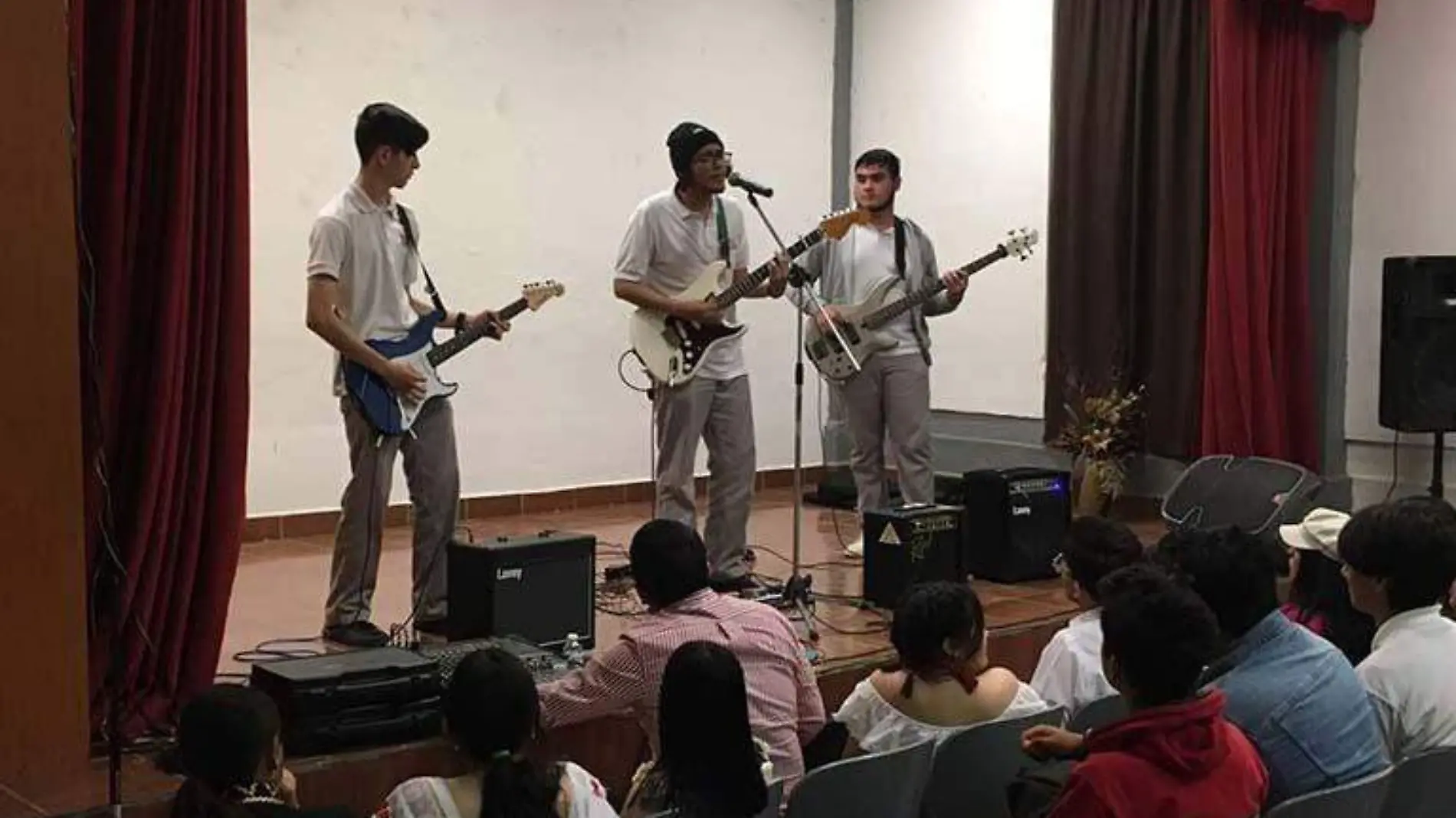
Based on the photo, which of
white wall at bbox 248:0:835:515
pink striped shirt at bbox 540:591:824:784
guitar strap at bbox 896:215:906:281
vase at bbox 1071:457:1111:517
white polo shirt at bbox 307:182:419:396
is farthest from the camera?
vase at bbox 1071:457:1111:517

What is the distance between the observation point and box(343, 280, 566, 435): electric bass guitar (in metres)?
4.26

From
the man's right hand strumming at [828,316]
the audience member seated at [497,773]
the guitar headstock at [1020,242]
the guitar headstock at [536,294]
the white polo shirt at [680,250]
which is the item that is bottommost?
the audience member seated at [497,773]

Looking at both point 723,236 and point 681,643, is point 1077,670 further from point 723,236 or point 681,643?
point 723,236

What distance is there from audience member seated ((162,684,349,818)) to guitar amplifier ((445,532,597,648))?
160 centimetres

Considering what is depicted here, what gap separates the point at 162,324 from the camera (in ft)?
11.3

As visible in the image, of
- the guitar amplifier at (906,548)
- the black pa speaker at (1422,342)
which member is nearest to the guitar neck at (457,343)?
the guitar amplifier at (906,548)

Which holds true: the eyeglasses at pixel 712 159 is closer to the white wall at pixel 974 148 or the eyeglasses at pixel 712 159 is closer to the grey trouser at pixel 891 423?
the grey trouser at pixel 891 423

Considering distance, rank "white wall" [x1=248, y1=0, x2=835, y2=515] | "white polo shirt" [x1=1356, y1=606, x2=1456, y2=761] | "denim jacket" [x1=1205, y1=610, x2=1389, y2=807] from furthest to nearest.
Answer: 1. "white wall" [x1=248, y1=0, x2=835, y2=515]
2. "white polo shirt" [x1=1356, y1=606, x2=1456, y2=761]
3. "denim jacket" [x1=1205, y1=610, x2=1389, y2=807]

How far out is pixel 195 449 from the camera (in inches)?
140

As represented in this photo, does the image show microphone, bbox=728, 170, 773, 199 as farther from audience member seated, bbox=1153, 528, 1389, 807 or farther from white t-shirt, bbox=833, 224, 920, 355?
audience member seated, bbox=1153, 528, 1389, 807

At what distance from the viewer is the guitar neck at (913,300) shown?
5789 mm

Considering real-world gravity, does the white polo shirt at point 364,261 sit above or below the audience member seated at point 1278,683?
above

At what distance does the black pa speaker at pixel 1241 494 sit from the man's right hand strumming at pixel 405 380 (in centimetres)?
307

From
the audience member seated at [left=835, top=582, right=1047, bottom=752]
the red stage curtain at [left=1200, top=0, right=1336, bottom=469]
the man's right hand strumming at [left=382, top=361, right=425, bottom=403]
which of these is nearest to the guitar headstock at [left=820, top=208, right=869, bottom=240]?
the man's right hand strumming at [left=382, top=361, right=425, bottom=403]
